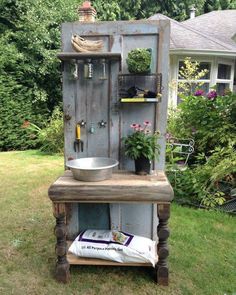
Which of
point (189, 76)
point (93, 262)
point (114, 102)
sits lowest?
point (93, 262)

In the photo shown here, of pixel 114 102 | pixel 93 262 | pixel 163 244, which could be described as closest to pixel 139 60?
pixel 114 102

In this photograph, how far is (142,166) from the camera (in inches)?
93.1

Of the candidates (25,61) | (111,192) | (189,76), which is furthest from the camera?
(25,61)

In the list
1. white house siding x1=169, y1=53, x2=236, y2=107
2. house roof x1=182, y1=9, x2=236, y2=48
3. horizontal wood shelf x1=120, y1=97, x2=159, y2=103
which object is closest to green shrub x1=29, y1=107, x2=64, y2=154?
white house siding x1=169, y1=53, x2=236, y2=107

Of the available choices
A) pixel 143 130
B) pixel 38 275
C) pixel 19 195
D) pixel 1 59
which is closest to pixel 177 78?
pixel 1 59

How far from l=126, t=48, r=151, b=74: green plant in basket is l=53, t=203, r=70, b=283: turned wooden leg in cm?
120

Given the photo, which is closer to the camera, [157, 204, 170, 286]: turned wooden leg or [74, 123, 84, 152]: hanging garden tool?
[157, 204, 170, 286]: turned wooden leg

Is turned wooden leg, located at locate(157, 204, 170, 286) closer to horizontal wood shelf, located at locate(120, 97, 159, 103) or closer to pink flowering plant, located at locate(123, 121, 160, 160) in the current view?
pink flowering plant, located at locate(123, 121, 160, 160)

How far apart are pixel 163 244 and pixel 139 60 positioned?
143cm

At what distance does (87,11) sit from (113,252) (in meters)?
2.01

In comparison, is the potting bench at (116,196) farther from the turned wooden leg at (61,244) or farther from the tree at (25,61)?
the tree at (25,61)

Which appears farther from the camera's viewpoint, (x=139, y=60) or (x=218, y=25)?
(x=218, y=25)

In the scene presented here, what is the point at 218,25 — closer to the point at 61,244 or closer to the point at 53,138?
the point at 53,138

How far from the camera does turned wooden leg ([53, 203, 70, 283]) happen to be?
2172mm
